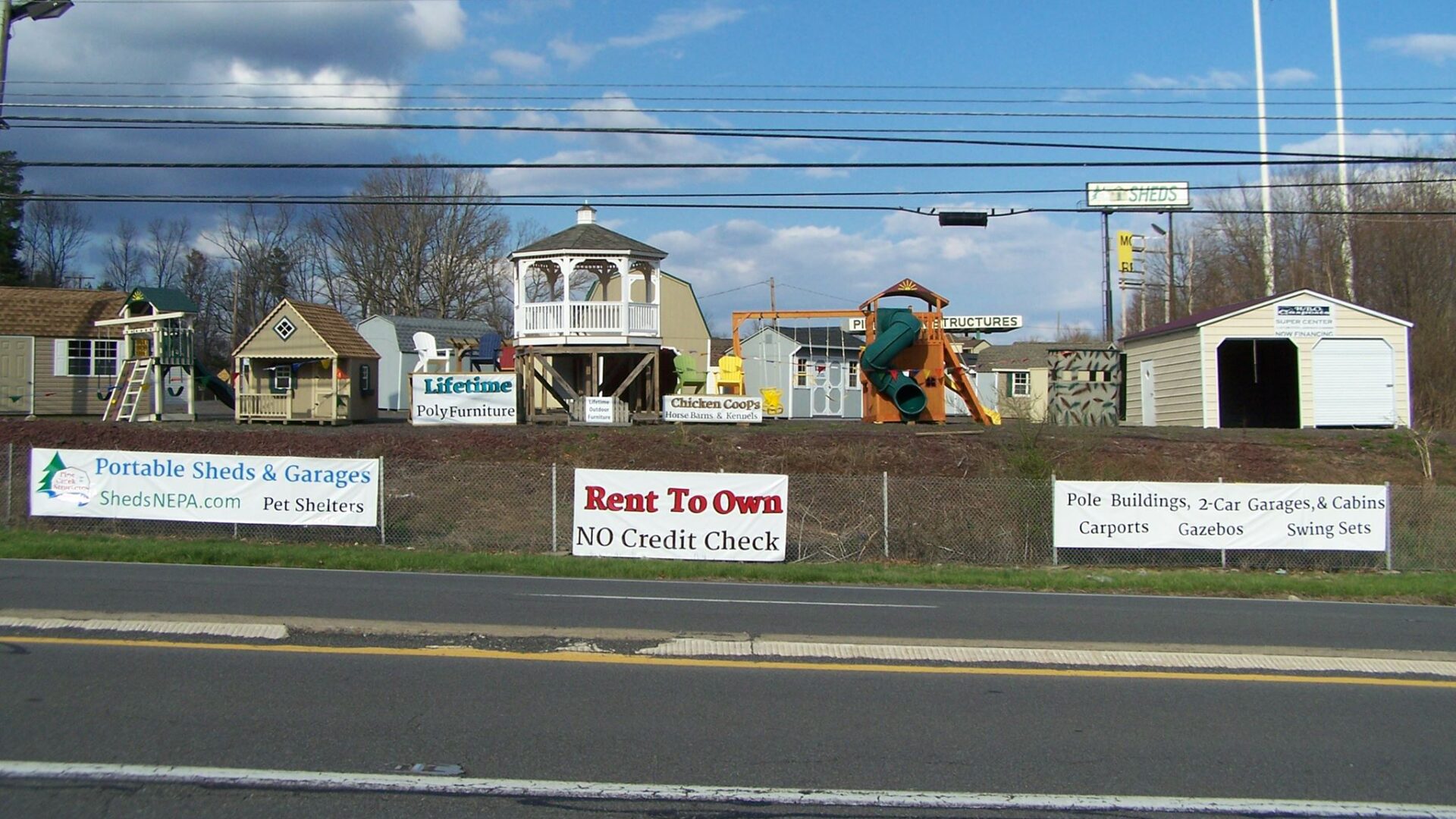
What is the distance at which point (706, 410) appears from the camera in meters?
29.3

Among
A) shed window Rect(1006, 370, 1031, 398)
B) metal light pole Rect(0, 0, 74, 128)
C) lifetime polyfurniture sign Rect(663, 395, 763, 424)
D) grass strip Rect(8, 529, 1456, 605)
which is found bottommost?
grass strip Rect(8, 529, 1456, 605)

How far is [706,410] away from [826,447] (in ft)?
12.9

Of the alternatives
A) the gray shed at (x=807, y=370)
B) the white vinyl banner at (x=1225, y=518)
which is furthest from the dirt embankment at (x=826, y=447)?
the gray shed at (x=807, y=370)

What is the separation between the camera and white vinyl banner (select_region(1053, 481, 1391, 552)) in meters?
19.1

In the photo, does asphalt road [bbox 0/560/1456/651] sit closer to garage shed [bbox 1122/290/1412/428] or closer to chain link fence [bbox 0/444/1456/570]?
chain link fence [bbox 0/444/1456/570]

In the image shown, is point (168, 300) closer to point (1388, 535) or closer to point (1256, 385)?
point (1256, 385)

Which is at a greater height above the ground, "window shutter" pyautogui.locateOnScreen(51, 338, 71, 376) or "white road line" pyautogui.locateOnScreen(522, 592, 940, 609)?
"window shutter" pyautogui.locateOnScreen(51, 338, 71, 376)

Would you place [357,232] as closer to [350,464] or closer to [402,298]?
[402,298]

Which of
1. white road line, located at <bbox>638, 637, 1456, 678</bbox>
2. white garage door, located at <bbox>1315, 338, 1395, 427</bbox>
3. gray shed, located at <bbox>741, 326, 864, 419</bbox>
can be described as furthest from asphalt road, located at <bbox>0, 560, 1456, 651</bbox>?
gray shed, located at <bbox>741, 326, 864, 419</bbox>

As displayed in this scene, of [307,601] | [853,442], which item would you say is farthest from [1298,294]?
[307,601]

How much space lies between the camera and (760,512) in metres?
19.1

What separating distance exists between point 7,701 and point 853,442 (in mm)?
21316

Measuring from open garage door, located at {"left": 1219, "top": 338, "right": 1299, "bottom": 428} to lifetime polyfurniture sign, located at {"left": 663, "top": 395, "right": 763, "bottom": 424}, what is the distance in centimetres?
→ 1668

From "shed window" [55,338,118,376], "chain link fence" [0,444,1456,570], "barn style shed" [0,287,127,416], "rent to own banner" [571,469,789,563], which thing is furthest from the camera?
"shed window" [55,338,118,376]
